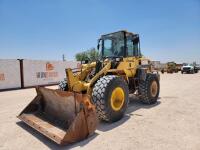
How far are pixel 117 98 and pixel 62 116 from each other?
1500mm

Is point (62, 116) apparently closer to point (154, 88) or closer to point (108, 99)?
point (108, 99)

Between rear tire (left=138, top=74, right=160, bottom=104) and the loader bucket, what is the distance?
130 inches

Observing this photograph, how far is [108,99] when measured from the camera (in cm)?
487

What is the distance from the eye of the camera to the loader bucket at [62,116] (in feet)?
12.3

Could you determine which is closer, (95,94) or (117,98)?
(95,94)

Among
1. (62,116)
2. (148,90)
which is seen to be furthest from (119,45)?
(62,116)

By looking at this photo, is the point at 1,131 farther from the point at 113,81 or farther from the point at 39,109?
the point at 113,81

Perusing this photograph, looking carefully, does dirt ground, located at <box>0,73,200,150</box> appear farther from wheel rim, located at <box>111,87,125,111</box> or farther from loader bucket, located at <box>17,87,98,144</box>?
wheel rim, located at <box>111,87,125,111</box>

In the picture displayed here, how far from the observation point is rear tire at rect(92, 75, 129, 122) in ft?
15.7

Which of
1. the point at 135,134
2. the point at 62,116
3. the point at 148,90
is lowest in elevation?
the point at 135,134

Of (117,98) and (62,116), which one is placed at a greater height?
(117,98)

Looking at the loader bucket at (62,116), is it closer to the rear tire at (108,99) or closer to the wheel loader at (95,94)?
the wheel loader at (95,94)

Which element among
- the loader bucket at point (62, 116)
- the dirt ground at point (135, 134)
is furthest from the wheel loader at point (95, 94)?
the dirt ground at point (135, 134)

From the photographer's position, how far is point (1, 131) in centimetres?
472
